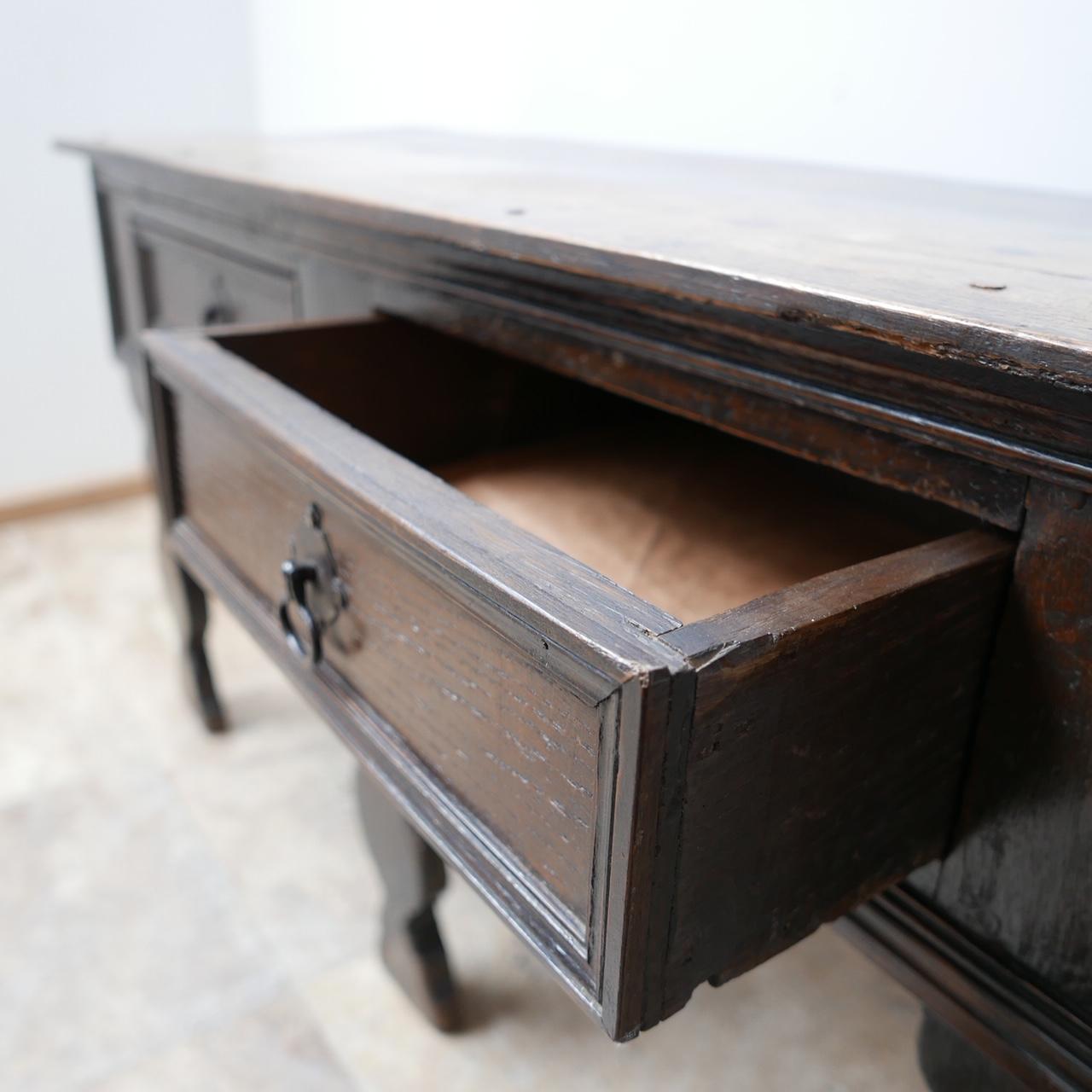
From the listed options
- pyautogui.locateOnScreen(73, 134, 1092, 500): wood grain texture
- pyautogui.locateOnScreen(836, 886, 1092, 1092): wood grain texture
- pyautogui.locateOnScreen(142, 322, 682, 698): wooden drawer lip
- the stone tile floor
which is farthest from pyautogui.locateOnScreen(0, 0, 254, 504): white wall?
pyautogui.locateOnScreen(836, 886, 1092, 1092): wood grain texture

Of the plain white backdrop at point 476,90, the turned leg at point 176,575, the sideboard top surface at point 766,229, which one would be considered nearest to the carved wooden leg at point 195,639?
the turned leg at point 176,575

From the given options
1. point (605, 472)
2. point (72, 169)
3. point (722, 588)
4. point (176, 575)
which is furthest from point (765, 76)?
point (72, 169)

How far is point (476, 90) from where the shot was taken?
127 cm

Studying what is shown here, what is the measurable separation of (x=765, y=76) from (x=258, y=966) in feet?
2.75

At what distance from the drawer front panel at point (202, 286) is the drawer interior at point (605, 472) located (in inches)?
6.3

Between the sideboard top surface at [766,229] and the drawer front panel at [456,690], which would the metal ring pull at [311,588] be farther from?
the sideboard top surface at [766,229]

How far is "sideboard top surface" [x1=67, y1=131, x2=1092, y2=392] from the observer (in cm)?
35

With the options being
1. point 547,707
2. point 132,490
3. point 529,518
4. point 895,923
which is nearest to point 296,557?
point 529,518

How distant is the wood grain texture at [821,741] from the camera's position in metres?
0.33

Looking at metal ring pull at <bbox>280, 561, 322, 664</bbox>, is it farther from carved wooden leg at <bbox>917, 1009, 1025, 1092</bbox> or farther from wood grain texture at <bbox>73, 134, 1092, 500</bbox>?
carved wooden leg at <bbox>917, 1009, 1025, 1092</bbox>

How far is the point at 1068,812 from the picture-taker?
39cm

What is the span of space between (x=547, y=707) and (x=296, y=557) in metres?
0.24

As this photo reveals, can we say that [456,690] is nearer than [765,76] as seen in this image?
Yes

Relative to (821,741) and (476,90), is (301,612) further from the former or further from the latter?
(476,90)
